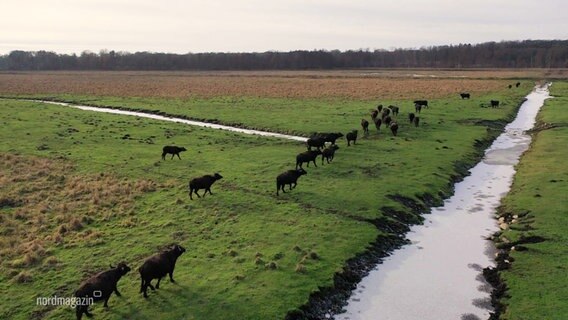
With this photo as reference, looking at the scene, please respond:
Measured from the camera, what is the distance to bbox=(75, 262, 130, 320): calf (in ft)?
43.8

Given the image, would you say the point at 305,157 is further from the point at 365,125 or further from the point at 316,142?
the point at 365,125

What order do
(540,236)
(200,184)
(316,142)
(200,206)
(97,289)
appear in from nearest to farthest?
(97,289), (540,236), (200,206), (200,184), (316,142)

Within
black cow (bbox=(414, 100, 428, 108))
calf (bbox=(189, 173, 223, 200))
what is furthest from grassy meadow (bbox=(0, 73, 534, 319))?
black cow (bbox=(414, 100, 428, 108))

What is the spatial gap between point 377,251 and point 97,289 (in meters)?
10.2

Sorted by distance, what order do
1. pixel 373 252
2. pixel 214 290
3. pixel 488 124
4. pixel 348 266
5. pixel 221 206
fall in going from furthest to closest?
1. pixel 488 124
2. pixel 221 206
3. pixel 373 252
4. pixel 348 266
5. pixel 214 290

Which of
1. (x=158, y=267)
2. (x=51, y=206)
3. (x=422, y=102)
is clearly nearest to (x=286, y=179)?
(x=158, y=267)

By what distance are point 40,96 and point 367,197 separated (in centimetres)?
6773

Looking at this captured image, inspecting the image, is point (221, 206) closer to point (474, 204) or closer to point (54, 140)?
point (474, 204)

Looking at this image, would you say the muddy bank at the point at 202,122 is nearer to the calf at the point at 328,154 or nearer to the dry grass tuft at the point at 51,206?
the calf at the point at 328,154

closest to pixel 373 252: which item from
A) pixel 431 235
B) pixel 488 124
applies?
pixel 431 235

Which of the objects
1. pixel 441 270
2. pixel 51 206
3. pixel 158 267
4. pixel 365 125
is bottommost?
pixel 441 270

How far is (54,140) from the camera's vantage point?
38500 millimetres

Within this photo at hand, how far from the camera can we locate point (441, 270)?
1686 cm

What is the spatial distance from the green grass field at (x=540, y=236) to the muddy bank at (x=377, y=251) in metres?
3.58
